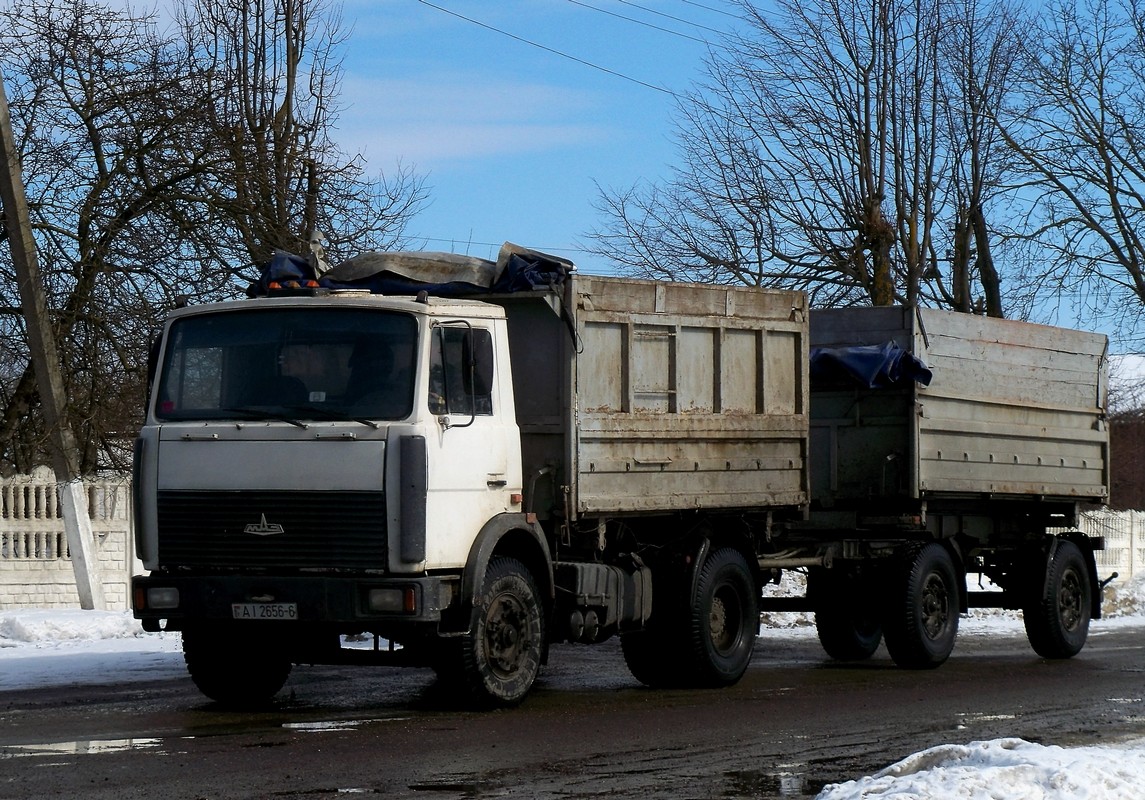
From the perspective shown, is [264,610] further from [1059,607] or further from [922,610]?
[1059,607]

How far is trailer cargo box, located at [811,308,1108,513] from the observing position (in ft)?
45.4

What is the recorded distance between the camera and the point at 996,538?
15.5 metres

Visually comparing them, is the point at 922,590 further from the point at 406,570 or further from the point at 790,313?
the point at 406,570

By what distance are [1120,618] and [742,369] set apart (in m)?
12.2

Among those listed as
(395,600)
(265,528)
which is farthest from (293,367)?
(395,600)

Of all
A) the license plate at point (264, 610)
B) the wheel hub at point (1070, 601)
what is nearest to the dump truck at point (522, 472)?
the license plate at point (264, 610)

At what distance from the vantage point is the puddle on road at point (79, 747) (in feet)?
26.6

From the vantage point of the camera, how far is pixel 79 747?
8328 mm

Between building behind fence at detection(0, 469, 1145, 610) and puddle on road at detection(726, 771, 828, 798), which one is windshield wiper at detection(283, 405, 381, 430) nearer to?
puddle on road at detection(726, 771, 828, 798)

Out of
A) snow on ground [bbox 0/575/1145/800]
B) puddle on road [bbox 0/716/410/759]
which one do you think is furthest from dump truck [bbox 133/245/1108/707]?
snow on ground [bbox 0/575/1145/800]

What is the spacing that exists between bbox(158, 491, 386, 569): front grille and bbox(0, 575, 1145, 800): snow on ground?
268cm

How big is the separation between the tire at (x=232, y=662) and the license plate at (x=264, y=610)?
0.71m

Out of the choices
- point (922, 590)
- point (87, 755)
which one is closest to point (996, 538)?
point (922, 590)

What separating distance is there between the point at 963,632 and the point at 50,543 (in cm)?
Answer: 1023
